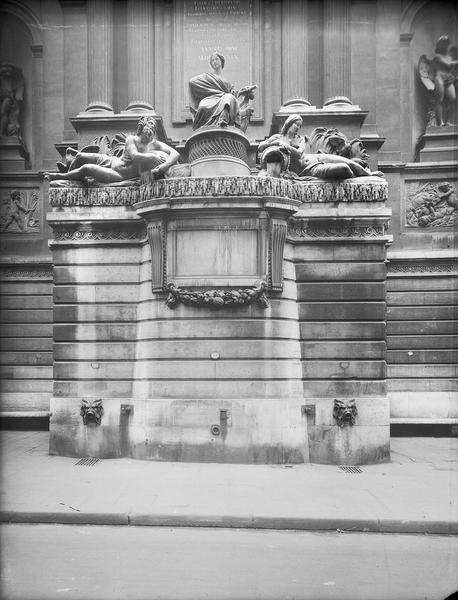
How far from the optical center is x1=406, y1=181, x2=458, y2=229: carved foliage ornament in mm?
18844

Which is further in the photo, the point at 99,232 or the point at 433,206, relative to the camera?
the point at 433,206

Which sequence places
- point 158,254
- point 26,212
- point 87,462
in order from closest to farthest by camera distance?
1. point 87,462
2. point 158,254
3. point 26,212

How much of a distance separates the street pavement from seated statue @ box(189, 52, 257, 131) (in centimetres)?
1014

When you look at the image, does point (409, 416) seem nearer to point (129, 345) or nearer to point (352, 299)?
point (352, 299)

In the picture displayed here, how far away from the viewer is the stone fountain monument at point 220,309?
12.2 m

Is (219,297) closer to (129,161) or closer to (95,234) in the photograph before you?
(95,234)

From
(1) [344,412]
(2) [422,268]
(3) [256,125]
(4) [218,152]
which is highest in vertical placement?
(3) [256,125]

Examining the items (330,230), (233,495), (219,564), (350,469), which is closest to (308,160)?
(330,230)

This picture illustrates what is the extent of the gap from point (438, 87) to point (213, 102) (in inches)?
295

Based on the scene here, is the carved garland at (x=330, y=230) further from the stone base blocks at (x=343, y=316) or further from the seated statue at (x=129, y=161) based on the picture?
the seated statue at (x=129, y=161)

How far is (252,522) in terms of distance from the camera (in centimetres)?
857

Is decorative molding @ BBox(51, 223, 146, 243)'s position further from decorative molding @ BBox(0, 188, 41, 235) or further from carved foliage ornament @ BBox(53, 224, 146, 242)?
decorative molding @ BBox(0, 188, 41, 235)

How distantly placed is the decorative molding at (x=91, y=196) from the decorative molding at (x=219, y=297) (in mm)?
2551

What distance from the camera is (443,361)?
60.1 feet
